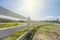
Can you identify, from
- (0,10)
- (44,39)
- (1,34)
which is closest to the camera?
(1,34)

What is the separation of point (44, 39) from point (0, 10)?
318cm

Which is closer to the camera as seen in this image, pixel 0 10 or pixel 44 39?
pixel 0 10

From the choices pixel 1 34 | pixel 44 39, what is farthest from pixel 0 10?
pixel 44 39

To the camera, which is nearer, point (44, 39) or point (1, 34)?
point (1, 34)

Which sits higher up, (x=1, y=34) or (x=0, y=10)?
(x=0, y=10)

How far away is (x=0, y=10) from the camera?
69.9 inches

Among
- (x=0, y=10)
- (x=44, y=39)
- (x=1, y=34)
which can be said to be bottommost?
(x=44, y=39)

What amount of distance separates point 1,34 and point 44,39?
324 centimetres

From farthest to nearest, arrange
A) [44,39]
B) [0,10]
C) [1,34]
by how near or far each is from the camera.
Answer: [44,39]
[0,10]
[1,34]

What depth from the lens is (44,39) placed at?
466cm

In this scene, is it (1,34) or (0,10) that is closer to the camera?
(1,34)

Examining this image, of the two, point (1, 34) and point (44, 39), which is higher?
point (1, 34)

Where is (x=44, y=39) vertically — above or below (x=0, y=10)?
below

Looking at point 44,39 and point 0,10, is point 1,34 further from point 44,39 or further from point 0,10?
point 44,39
